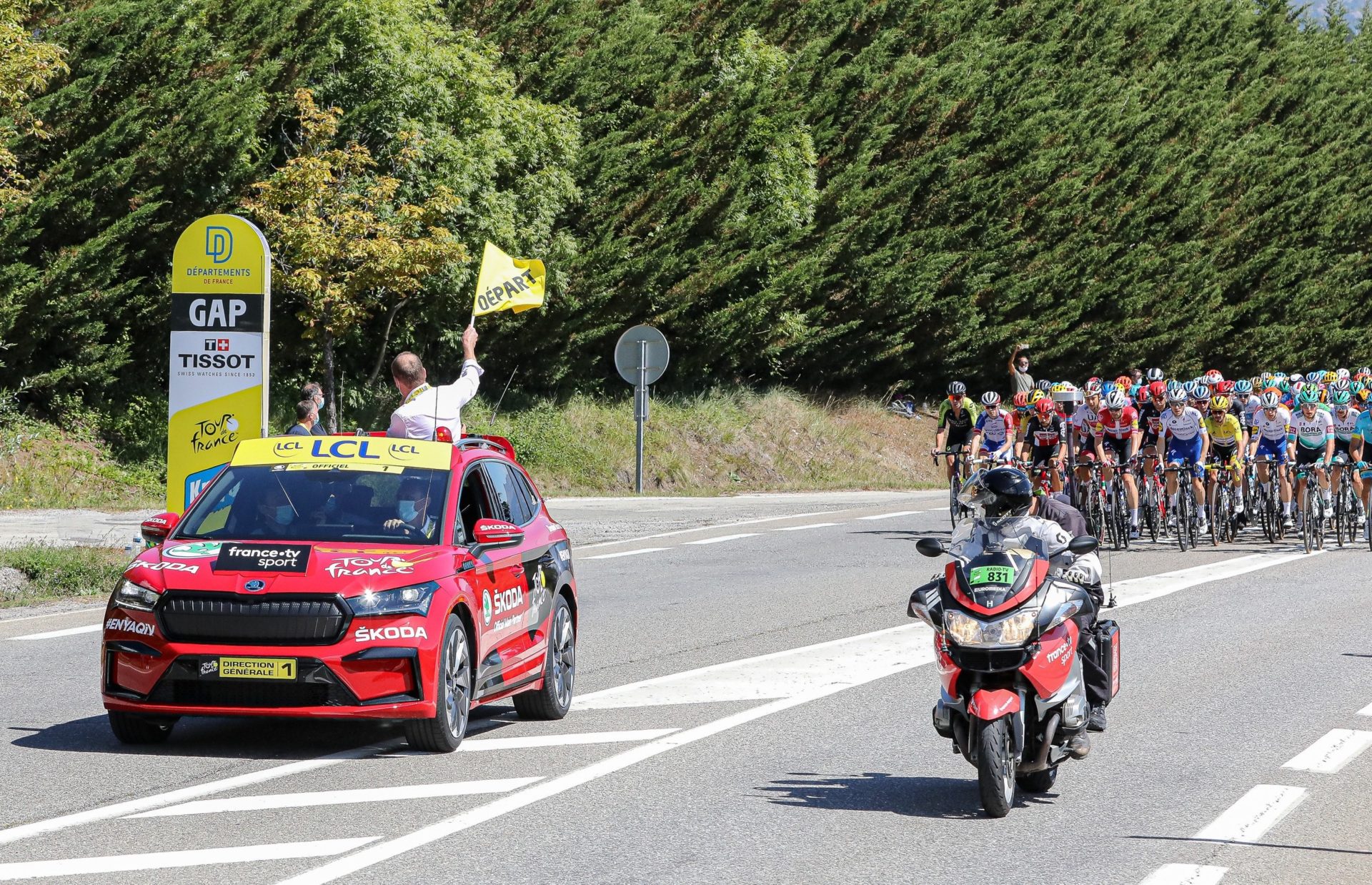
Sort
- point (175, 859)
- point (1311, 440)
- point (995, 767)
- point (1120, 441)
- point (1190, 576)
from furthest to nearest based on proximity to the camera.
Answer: point (1311, 440) → point (1120, 441) → point (1190, 576) → point (995, 767) → point (175, 859)

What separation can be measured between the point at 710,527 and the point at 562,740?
1504 cm

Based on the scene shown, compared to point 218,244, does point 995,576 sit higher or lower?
lower

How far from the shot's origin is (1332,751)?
30.3ft

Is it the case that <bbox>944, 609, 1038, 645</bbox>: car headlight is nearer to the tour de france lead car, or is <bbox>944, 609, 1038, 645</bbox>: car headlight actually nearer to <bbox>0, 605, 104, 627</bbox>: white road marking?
the tour de france lead car

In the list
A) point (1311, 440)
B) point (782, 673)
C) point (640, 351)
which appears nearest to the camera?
point (782, 673)

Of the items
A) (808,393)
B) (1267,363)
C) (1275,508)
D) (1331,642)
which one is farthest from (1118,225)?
(1331,642)

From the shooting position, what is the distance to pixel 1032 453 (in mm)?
21859

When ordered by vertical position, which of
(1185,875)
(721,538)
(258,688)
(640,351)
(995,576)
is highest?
(640,351)

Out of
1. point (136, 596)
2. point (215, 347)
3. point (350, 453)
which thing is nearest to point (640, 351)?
point (215, 347)

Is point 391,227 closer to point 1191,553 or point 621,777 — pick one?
point 1191,553

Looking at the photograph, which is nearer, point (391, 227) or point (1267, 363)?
point (391, 227)

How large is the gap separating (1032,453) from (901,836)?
1510 centimetres

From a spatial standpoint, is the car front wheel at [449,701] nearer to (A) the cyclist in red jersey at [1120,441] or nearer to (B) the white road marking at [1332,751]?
(B) the white road marking at [1332,751]

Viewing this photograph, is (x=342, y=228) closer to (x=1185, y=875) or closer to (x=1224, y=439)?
(x=1224, y=439)
